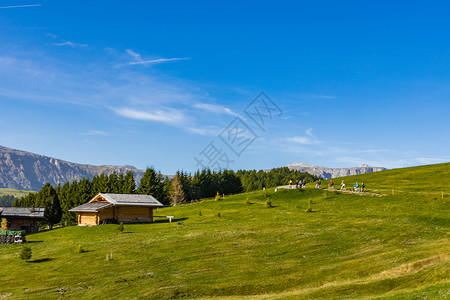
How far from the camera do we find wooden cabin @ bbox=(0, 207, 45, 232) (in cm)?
8762

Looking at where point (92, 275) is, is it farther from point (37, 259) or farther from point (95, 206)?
point (95, 206)

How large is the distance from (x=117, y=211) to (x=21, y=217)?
127 feet

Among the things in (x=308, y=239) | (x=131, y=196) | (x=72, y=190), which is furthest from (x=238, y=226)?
(x=72, y=190)

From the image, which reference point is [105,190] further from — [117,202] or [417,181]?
[417,181]

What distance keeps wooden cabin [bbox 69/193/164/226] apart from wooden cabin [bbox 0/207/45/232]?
31.3 m

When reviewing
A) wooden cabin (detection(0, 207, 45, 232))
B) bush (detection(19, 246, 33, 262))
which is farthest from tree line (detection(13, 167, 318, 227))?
bush (detection(19, 246, 33, 262))

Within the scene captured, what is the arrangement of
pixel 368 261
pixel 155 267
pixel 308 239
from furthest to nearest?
pixel 308 239
pixel 155 267
pixel 368 261

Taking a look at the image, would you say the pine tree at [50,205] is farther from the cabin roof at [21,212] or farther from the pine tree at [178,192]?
the pine tree at [178,192]

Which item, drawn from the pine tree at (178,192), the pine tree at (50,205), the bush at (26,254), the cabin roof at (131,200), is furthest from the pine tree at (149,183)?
the bush at (26,254)

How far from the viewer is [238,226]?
48.1 m

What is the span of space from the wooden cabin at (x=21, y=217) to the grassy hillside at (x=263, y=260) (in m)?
40.6

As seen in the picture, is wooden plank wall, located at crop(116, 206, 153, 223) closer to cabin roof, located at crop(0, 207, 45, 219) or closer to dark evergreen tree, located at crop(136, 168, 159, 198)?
cabin roof, located at crop(0, 207, 45, 219)

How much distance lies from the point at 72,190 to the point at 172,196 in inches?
1450

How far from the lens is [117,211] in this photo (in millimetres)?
63469
